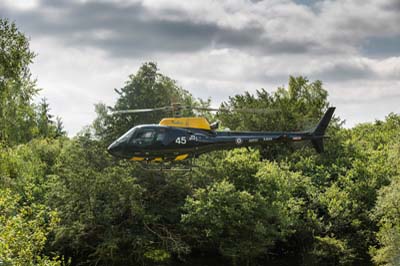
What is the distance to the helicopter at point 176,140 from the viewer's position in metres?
20.8

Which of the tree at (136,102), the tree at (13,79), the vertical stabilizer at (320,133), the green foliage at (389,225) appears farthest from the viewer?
the tree at (136,102)

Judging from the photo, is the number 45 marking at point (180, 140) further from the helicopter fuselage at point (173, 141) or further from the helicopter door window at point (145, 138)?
the helicopter door window at point (145, 138)

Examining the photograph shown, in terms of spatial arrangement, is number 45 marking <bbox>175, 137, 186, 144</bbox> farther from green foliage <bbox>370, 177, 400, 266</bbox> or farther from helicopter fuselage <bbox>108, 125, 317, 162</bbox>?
green foliage <bbox>370, 177, 400, 266</bbox>

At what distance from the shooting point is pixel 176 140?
20953 millimetres

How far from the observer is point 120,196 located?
29078 millimetres

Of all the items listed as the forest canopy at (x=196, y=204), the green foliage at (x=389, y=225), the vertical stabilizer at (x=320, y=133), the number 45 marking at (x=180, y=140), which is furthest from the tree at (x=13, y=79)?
the green foliage at (x=389, y=225)

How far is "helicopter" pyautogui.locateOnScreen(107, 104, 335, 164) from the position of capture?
818 inches

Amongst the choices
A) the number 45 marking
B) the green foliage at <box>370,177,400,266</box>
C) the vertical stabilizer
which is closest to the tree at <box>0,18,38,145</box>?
the number 45 marking

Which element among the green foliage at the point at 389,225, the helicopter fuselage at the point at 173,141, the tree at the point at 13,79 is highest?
the tree at the point at 13,79

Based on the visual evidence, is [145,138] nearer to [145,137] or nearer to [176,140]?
[145,137]

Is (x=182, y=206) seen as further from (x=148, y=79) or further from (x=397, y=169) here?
(x=397, y=169)

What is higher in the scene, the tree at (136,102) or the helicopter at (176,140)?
the tree at (136,102)

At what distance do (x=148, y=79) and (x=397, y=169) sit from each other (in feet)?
52.2

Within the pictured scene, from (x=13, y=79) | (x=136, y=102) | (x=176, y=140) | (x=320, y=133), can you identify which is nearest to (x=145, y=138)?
(x=176, y=140)
